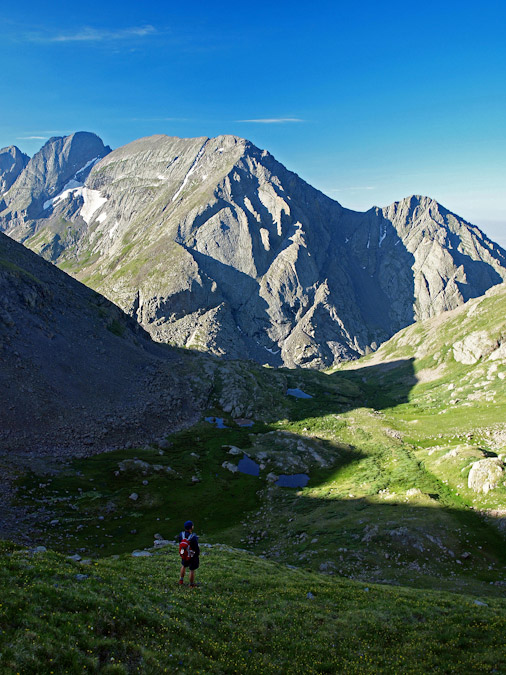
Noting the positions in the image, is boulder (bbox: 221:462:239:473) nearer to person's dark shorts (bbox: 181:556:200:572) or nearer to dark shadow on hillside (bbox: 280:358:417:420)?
dark shadow on hillside (bbox: 280:358:417:420)

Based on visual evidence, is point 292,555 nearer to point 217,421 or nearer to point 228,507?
point 228,507

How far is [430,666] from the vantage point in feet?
61.9

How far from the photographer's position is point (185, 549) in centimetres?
2414

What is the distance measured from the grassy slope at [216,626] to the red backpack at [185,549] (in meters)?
1.95

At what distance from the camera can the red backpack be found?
79.1ft

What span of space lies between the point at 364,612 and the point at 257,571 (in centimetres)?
1245

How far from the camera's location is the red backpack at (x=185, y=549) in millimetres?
24108

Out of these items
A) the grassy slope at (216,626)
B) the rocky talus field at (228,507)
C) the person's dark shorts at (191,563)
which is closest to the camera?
the grassy slope at (216,626)

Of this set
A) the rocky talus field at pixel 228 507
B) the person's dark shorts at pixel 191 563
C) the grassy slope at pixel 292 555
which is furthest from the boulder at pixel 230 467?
the person's dark shorts at pixel 191 563

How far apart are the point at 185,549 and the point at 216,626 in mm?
4678

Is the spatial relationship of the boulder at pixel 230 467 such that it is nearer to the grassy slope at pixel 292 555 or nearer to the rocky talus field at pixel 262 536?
the rocky talus field at pixel 262 536

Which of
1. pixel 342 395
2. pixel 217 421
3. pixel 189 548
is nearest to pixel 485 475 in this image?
pixel 189 548

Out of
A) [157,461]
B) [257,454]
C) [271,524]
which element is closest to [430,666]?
[271,524]

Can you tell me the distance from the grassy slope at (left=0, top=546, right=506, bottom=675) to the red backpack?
6.41ft
